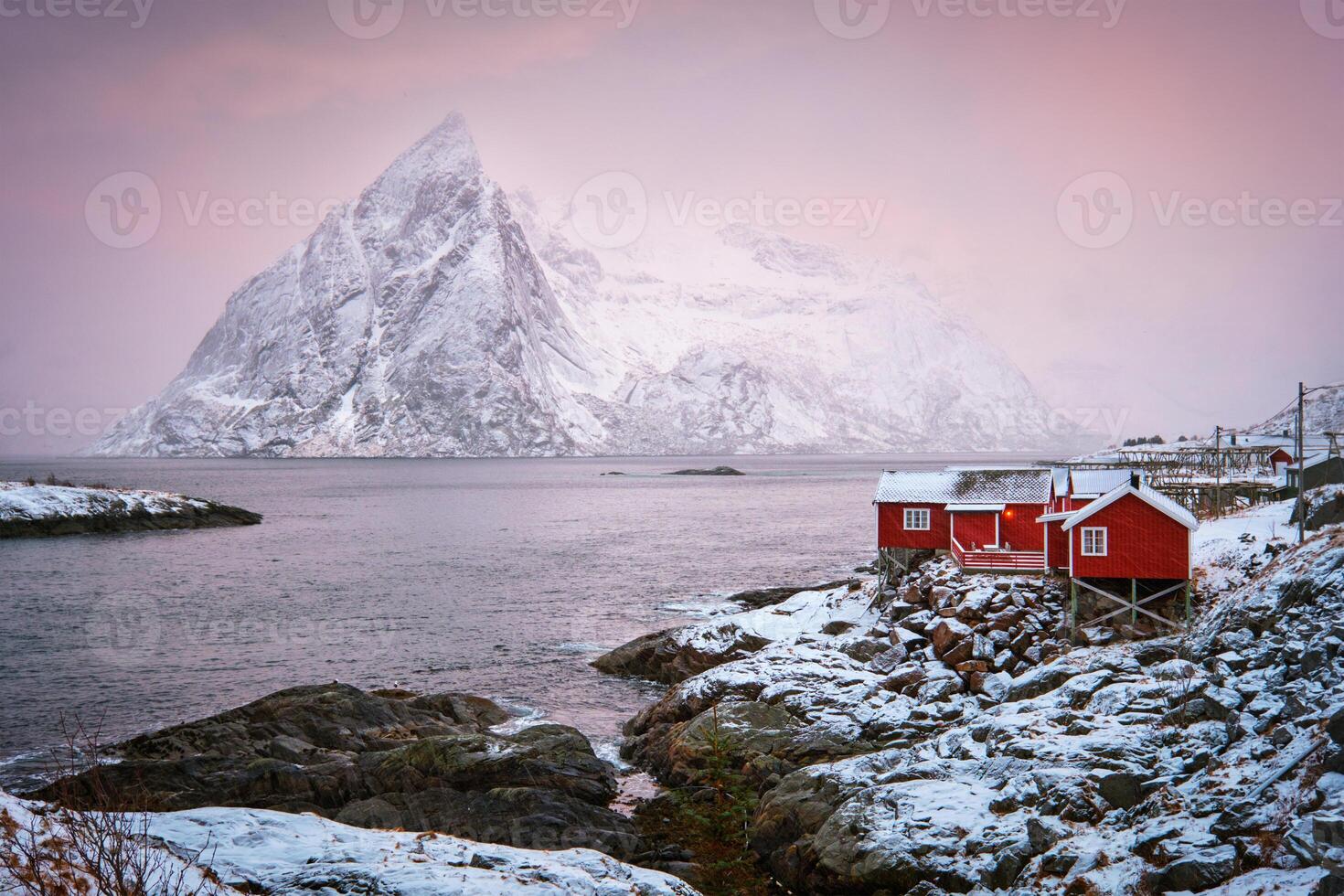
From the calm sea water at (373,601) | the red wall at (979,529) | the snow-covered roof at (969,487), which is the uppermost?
the snow-covered roof at (969,487)

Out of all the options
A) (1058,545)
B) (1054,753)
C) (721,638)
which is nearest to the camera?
(1054,753)

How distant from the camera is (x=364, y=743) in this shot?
24.4 meters

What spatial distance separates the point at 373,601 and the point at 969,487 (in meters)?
33.5

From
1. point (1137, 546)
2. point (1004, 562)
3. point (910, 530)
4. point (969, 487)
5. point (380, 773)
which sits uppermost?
point (969, 487)

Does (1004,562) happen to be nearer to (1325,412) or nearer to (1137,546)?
(1137,546)

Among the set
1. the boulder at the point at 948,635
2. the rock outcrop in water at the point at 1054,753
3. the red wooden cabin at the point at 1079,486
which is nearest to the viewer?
the rock outcrop in water at the point at 1054,753

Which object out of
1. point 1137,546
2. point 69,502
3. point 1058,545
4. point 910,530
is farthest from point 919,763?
point 69,502

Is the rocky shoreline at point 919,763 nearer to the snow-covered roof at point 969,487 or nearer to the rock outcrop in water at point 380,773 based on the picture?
the rock outcrop in water at point 380,773

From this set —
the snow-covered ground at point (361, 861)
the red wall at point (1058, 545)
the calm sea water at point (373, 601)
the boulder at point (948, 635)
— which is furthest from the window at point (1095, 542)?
the snow-covered ground at point (361, 861)

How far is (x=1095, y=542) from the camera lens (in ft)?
95.8

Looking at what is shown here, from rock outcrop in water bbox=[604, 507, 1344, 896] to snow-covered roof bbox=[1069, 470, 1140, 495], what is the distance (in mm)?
8795

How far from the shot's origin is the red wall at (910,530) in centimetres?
3928

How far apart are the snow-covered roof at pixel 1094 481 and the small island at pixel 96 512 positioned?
266ft

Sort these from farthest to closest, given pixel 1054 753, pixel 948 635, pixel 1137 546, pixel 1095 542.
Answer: pixel 1095 542 < pixel 1137 546 < pixel 948 635 < pixel 1054 753
